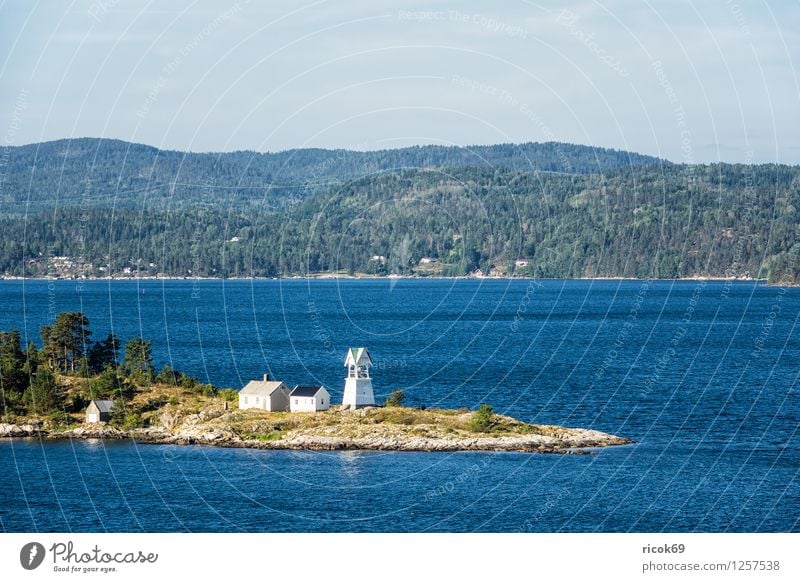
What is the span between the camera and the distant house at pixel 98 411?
294 ft

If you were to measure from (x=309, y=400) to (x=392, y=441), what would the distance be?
843 centimetres

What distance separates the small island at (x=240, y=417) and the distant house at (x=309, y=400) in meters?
0.07

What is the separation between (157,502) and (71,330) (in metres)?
34.3

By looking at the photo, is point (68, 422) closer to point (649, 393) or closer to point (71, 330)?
point (71, 330)

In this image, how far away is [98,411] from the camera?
3531 inches

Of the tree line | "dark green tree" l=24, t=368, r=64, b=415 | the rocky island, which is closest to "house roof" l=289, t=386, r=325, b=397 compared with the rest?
the rocky island

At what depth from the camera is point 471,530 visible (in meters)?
63.5

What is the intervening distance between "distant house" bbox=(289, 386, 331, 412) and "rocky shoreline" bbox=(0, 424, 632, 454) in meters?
4.86

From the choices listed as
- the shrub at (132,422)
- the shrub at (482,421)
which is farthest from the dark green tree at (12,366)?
the shrub at (482,421)

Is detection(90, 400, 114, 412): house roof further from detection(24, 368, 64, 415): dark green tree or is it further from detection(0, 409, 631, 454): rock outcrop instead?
detection(24, 368, 64, 415): dark green tree

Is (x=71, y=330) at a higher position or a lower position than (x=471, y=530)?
higher

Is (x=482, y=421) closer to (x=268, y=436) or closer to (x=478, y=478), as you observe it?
(x=478, y=478)

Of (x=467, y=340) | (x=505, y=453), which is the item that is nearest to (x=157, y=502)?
(x=505, y=453)

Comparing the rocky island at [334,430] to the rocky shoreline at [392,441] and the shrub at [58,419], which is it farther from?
the shrub at [58,419]
